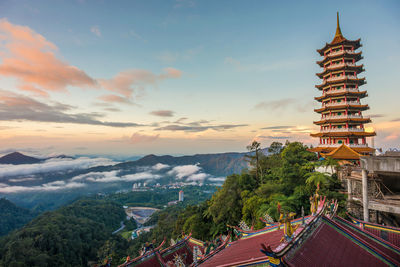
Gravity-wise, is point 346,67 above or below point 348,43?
below

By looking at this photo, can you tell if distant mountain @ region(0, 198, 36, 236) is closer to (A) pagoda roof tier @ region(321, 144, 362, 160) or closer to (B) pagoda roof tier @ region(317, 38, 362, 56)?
(A) pagoda roof tier @ region(321, 144, 362, 160)

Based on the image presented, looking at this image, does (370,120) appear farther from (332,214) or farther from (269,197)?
(332,214)

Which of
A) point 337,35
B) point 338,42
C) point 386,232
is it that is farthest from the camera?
point 337,35

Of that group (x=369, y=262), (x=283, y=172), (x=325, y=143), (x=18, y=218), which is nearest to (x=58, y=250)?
(x=283, y=172)

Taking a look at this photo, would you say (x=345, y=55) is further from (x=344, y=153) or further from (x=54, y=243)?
(x=54, y=243)

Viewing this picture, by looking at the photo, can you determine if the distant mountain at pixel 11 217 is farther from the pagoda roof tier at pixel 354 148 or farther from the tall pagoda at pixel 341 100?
the tall pagoda at pixel 341 100

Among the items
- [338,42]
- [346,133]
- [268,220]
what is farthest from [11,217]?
[338,42]
